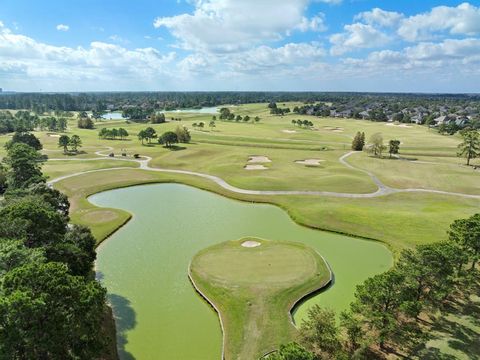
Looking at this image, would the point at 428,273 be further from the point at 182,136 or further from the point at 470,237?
the point at 182,136

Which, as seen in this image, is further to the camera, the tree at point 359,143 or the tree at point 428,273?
the tree at point 359,143

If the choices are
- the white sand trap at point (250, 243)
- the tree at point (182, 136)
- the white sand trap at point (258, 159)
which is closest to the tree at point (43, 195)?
the white sand trap at point (250, 243)

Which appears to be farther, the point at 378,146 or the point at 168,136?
the point at 168,136

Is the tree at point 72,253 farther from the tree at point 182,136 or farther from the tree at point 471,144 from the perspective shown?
the tree at point 471,144

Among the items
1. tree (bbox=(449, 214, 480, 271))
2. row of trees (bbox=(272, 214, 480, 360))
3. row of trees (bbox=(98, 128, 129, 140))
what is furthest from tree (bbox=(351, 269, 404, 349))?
row of trees (bbox=(98, 128, 129, 140))

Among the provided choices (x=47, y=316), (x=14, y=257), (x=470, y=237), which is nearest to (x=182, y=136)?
(x=14, y=257)

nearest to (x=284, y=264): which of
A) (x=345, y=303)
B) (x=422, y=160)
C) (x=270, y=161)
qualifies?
(x=345, y=303)
